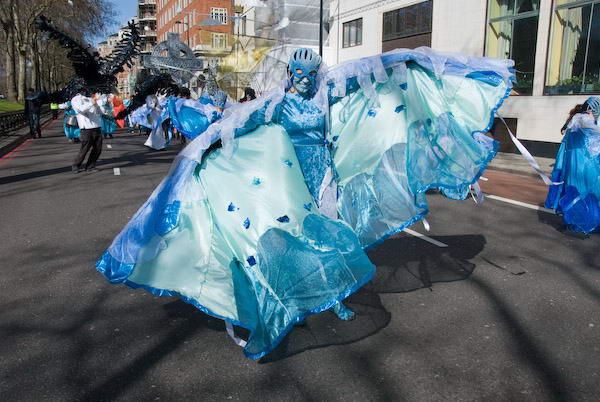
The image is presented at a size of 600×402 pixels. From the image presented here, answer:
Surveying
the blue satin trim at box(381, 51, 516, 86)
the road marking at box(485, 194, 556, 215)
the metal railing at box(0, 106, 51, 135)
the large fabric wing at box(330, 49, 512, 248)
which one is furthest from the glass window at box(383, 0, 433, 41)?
the large fabric wing at box(330, 49, 512, 248)

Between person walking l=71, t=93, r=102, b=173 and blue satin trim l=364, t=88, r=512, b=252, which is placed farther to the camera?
person walking l=71, t=93, r=102, b=173

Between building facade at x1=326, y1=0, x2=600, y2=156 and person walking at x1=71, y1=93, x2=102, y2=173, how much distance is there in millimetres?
9680

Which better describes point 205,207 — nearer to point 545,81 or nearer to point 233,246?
point 233,246

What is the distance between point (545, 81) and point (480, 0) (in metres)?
4.23

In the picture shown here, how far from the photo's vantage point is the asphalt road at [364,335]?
2.80m

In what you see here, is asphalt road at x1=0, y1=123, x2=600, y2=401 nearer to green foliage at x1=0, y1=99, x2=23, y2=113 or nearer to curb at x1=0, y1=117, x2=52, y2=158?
curb at x1=0, y1=117, x2=52, y2=158

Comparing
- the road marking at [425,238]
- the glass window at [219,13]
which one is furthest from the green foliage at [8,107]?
the glass window at [219,13]

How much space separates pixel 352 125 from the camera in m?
3.90

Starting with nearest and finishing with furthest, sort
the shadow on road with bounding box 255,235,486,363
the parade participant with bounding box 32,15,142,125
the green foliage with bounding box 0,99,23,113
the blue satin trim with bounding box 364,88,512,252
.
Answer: the shadow on road with bounding box 255,235,486,363 → the blue satin trim with bounding box 364,88,512,252 → the parade participant with bounding box 32,15,142,125 → the green foliage with bounding box 0,99,23,113

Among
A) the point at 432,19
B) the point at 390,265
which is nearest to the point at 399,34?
the point at 432,19

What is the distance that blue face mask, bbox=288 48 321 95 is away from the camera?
342 centimetres

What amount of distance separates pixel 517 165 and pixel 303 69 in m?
10.3

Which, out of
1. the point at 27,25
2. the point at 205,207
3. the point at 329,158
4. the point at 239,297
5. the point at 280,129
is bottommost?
the point at 239,297

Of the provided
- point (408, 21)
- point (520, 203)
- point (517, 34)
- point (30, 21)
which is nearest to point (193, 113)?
point (520, 203)
